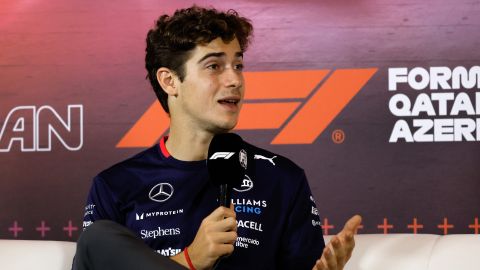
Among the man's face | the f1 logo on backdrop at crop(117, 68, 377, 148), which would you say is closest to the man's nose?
the man's face

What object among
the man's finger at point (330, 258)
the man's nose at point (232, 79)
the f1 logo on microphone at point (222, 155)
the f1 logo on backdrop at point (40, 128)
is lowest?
the man's finger at point (330, 258)

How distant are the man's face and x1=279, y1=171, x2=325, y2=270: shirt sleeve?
309 mm

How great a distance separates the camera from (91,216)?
2.27 m

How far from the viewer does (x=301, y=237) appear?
7.33 feet

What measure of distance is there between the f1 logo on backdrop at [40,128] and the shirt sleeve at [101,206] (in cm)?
86

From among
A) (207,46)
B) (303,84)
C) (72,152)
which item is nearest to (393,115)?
(303,84)

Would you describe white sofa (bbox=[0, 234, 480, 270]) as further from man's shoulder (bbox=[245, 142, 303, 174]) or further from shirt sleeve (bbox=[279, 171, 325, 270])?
man's shoulder (bbox=[245, 142, 303, 174])

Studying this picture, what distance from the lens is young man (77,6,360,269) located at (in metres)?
2.20

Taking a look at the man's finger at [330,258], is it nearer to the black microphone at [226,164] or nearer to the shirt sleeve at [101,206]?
the black microphone at [226,164]

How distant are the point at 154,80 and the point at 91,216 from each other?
45 cm

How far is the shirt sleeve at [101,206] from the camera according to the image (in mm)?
2275

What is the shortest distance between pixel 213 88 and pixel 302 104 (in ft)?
2.93

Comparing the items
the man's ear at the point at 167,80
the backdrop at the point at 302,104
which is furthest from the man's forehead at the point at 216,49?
the backdrop at the point at 302,104

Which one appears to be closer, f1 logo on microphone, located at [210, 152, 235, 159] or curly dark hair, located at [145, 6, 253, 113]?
f1 logo on microphone, located at [210, 152, 235, 159]
